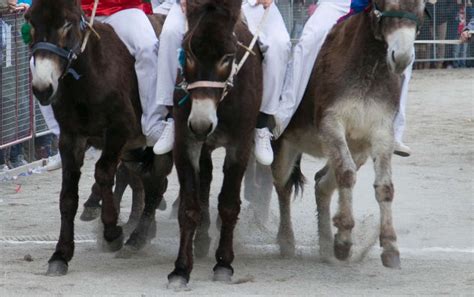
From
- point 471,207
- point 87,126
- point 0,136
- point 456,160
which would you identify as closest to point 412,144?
point 456,160

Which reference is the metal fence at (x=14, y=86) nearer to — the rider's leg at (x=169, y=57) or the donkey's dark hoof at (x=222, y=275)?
the rider's leg at (x=169, y=57)

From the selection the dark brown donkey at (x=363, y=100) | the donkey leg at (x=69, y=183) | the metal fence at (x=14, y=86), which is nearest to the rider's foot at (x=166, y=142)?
the donkey leg at (x=69, y=183)

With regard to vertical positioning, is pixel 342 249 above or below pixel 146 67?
below

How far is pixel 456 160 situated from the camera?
14.1 meters

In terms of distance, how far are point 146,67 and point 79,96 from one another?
69 centimetres

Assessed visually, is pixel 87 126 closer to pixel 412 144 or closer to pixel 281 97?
pixel 281 97

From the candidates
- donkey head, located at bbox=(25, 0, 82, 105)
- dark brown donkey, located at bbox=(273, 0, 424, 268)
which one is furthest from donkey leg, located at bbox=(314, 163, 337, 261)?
donkey head, located at bbox=(25, 0, 82, 105)

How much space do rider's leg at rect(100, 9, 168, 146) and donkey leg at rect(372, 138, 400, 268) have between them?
1546 millimetres

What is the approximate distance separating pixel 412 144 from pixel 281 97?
6.27 meters

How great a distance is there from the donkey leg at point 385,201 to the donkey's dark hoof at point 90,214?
2885mm

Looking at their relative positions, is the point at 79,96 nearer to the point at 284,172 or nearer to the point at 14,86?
the point at 284,172

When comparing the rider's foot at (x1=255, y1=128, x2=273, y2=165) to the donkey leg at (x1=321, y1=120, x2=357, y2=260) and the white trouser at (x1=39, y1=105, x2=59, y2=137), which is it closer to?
the donkey leg at (x1=321, y1=120, x2=357, y2=260)

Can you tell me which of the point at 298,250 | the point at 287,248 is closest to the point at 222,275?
the point at 287,248

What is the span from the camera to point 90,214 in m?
10.6
